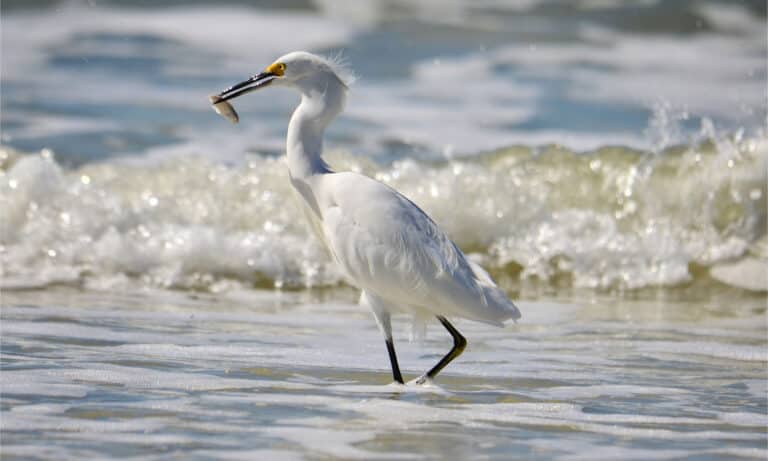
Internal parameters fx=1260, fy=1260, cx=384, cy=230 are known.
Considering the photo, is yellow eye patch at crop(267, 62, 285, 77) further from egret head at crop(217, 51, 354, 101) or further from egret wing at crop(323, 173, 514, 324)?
egret wing at crop(323, 173, 514, 324)

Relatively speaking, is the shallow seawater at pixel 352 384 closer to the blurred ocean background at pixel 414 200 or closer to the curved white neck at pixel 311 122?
the blurred ocean background at pixel 414 200

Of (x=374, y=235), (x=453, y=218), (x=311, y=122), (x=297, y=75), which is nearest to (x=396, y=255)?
(x=374, y=235)

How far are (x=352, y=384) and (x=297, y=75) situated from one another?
3.87ft

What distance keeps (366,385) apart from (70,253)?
148 inches

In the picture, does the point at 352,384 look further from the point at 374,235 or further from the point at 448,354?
the point at 374,235

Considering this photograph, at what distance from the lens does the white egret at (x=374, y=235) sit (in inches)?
177

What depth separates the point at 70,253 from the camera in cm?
780

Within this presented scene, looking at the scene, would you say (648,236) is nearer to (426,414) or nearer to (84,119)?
(426,414)

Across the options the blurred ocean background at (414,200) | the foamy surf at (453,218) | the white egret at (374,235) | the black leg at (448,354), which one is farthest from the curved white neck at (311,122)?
the foamy surf at (453,218)

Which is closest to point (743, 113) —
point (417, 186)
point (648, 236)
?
point (648, 236)

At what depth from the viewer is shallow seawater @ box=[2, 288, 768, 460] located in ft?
11.6

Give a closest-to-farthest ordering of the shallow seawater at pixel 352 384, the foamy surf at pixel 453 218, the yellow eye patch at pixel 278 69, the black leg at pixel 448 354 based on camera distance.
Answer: the shallow seawater at pixel 352 384
the black leg at pixel 448 354
the yellow eye patch at pixel 278 69
the foamy surf at pixel 453 218

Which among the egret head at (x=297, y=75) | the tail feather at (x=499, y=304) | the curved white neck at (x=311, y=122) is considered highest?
the egret head at (x=297, y=75)

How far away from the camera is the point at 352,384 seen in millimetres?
4559
